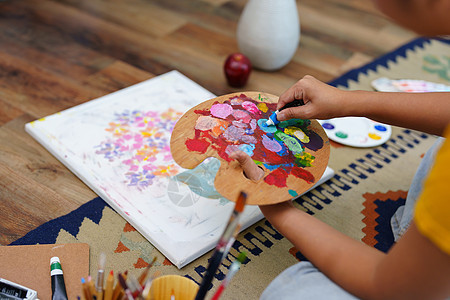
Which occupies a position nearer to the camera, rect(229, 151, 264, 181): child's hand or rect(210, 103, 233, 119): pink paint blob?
rect(229, 151, 264, 181): child's hand

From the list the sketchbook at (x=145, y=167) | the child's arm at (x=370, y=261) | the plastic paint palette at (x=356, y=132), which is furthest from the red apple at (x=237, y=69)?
the child's arm at (x=370, y=261)

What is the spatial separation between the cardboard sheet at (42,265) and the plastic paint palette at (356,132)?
0.82 metres

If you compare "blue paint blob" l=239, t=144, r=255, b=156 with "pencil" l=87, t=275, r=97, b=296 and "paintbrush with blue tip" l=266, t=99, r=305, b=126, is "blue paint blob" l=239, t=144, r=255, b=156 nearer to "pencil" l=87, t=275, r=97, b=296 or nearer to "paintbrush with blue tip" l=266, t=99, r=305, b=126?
"paintbrush with blue tip" l=266, t=99, r=305, b=126

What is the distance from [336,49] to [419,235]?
4.88 ft

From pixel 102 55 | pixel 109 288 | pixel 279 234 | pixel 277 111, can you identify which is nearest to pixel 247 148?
pixel 277 111

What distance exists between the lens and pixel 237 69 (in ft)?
5.14

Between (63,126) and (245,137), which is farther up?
(245,137)

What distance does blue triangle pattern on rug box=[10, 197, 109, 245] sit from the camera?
1.00 m

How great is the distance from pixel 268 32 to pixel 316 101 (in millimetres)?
798

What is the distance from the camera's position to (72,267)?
0.93 m

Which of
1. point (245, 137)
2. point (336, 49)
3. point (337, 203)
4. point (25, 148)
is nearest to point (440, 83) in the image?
point (336, 49)

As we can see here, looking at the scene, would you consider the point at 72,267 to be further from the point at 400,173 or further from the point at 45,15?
the point at 45,15

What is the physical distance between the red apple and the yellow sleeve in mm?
1061

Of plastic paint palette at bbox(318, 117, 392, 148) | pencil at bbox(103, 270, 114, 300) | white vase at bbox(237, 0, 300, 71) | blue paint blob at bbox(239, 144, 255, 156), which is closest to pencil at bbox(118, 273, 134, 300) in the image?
pencil at bbox(103, 270, 114, 300)
